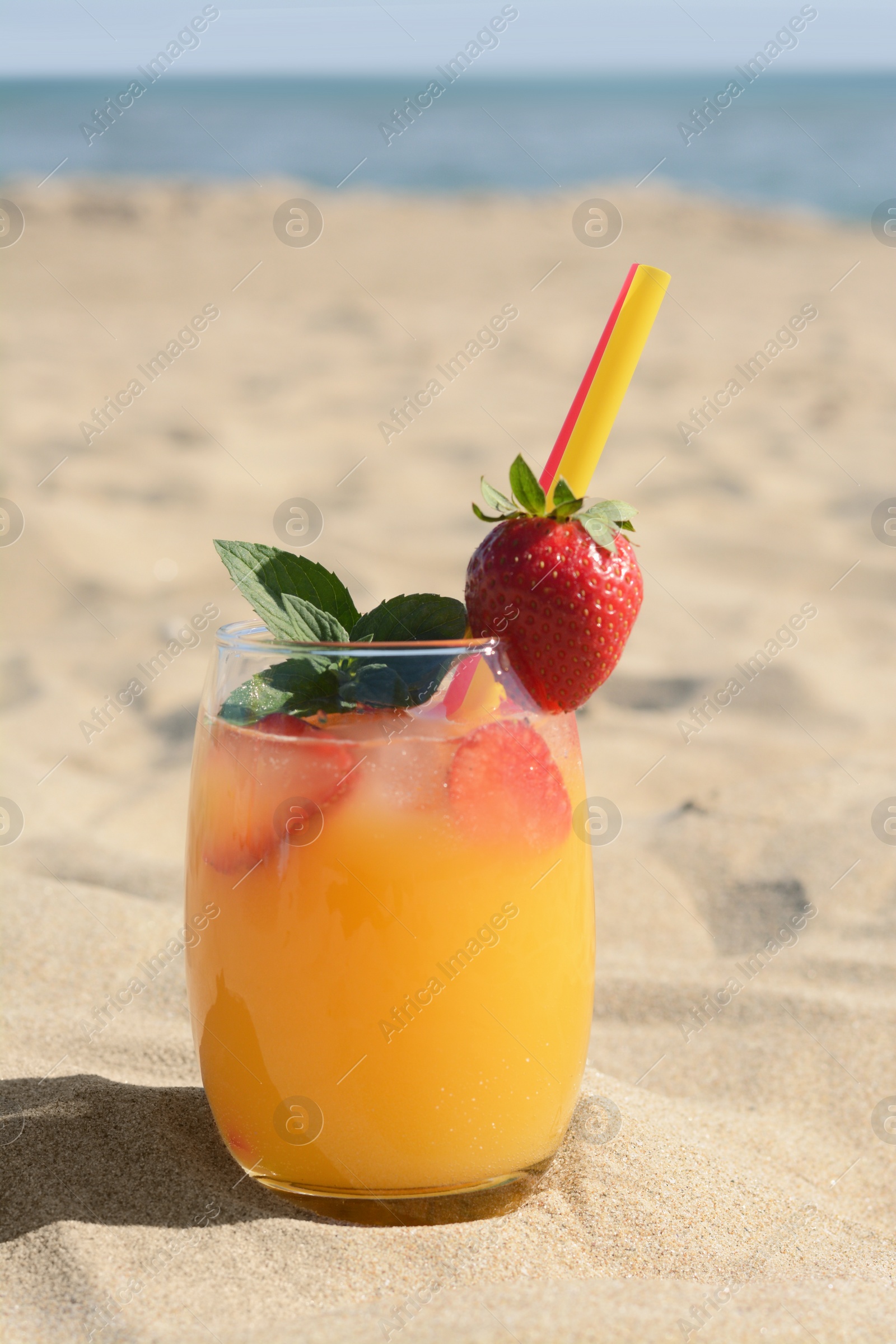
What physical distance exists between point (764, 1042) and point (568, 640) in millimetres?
900

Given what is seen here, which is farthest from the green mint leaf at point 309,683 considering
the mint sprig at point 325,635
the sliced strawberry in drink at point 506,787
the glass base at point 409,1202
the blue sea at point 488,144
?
the blue sea at point 488,144

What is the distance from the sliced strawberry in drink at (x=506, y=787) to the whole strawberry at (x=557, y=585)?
56 mm

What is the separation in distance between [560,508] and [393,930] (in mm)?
397

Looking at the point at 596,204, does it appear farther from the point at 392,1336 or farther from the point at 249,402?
the point at 392,1336

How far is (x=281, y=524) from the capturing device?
14.1ft

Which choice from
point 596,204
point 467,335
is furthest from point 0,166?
point 467,335

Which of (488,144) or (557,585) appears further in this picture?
(488,144)

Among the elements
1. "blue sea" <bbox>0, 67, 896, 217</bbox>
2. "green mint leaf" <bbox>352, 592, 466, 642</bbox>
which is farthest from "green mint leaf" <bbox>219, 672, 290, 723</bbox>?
"blue sea" <bbox>0, 67, 896, 217</bbox>

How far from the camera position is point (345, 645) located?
3.37ft

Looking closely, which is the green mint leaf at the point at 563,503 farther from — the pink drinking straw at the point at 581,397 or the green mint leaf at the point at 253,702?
the green mint leaf at the point at 253,702

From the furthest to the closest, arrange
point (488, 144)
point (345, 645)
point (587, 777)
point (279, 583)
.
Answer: point (488, 144)
point (587, 777)
point (279, 583)
point (345, 645)

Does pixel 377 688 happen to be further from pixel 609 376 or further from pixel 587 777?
pixel 587 777

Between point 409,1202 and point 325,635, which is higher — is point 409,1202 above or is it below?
below

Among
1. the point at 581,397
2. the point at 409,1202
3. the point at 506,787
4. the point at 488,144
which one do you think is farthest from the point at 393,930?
the point at 488,144
